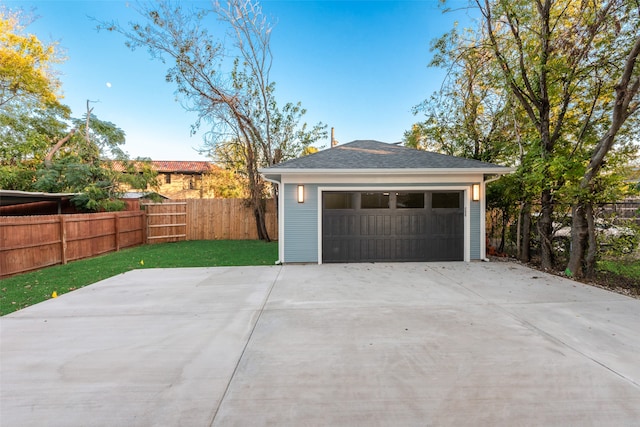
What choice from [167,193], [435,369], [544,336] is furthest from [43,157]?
[544,336]

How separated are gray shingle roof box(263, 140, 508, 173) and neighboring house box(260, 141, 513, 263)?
5cm

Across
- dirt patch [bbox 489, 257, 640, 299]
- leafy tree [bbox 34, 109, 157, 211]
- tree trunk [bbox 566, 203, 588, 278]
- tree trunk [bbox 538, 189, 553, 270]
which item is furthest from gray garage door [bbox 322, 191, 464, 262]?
leafy tree [bbox 34, 109, 157, 211]

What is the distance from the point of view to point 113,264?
21.6 ft

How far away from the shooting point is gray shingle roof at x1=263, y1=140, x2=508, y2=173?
633 cm

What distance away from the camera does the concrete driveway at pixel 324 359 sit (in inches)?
67.9

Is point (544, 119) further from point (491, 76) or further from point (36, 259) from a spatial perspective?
point (36, 259)

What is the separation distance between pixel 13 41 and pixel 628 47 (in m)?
22.6

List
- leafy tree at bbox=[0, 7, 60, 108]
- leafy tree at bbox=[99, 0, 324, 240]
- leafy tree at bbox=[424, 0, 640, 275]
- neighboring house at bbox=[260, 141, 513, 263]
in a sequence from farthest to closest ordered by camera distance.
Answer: leafy tree at bbox=[0, 7, 60, 108] < leafy tree at bbox=[99, 0, 324, 240] < neighboring house at bbox=[260, 141, 513, 263] < leafy tree at bbox=[424, 0, 640, 275]

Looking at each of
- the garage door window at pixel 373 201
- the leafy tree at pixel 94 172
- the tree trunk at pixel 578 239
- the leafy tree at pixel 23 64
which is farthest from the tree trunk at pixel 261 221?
the leafy tree at pixel 23 64

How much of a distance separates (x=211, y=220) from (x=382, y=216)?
7621mm

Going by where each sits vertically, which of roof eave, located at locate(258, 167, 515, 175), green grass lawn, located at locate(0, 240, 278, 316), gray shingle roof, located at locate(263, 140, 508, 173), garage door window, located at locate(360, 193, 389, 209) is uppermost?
gray shingle roof, located at locate(263, 140, 508, 173)

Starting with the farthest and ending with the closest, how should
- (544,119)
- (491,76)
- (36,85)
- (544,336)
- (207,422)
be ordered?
(36,85) < (491,76) < (544,119) < (544,336) < (207,422)

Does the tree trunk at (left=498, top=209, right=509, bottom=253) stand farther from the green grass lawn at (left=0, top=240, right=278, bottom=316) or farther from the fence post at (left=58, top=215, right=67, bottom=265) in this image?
the fence post at (left=58, top=215, right=67, bottom=265)

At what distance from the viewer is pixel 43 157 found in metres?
12.5
